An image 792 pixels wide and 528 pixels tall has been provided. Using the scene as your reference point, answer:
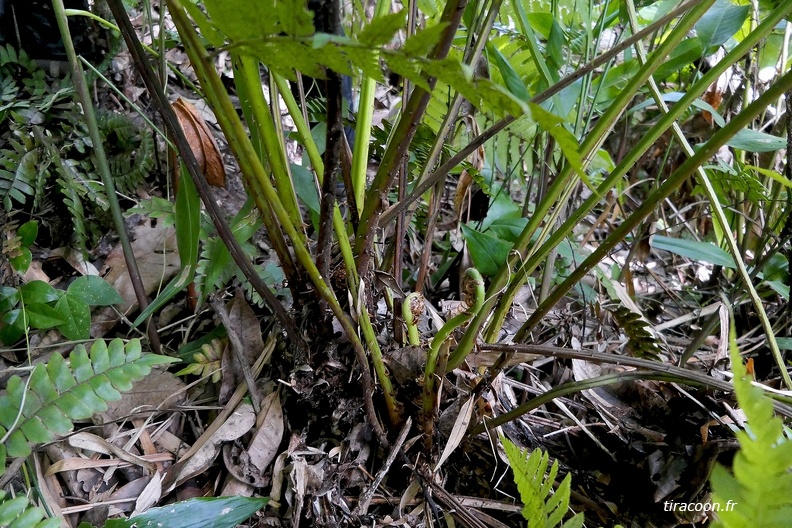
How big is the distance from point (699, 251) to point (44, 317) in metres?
1.01

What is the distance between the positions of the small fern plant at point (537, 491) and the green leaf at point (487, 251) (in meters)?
0.30

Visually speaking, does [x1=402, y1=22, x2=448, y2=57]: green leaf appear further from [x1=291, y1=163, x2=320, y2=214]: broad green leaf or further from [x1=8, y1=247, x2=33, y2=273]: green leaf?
[x1=8, y1=247, x2=33, y2=273]: green leaf

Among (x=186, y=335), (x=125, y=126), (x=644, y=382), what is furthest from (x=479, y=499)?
(x=125, y=126)

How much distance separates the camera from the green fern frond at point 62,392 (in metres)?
0.49

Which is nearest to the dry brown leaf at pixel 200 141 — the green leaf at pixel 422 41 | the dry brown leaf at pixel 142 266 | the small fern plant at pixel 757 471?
the dry brown leaf at pixel 142 266

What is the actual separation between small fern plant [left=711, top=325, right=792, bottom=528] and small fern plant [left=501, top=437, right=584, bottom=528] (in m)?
0.18

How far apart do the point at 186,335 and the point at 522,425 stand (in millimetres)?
547

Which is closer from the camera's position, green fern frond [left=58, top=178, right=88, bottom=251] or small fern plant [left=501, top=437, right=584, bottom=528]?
small fern plant [left=501, top=437, right=584, bottom=528]

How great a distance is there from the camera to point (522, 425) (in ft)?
2.19

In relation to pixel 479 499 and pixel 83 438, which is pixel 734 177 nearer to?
pixel 479 499

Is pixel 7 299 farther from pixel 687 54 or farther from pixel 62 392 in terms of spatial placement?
pixel 687 54

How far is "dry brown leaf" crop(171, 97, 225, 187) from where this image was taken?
27.6 inches

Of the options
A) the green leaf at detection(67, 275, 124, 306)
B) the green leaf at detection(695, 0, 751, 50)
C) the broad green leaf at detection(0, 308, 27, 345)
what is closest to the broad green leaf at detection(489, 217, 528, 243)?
the green leaf at detection(695, 0, 751, 50)

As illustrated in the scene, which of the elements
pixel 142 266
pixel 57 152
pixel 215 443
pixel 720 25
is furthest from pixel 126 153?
pixel 720 25
